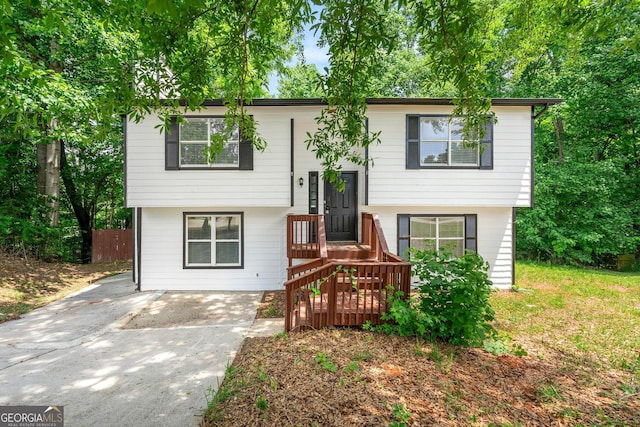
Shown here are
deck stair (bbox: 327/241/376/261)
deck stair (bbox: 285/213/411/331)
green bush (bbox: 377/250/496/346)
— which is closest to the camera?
green bush (bbox: 377/250/496/346)

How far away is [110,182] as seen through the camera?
1575 cm

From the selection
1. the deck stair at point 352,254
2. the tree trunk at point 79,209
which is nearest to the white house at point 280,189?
the deck stair at point 352,254

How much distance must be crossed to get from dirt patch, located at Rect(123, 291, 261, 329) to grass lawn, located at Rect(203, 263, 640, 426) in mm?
1619

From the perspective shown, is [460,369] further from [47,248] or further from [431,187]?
[47,248]

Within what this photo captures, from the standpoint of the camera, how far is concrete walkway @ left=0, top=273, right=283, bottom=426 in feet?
10.1

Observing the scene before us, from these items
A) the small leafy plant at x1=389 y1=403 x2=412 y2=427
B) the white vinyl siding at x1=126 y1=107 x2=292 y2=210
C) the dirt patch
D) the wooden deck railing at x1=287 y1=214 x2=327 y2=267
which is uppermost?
the white vinyl siding at x1=126 y1=107 x2=292 y2=210

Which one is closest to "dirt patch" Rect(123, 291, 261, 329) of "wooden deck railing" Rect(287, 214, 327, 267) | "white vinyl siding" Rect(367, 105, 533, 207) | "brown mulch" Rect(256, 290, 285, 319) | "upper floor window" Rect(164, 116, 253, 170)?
"brown mulch" Rect(256, 290, 285, 319)

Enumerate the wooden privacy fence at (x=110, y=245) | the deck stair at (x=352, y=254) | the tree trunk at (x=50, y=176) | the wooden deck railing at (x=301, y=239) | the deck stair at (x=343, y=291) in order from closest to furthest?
the deck stair at (x=343, y=291), the deck stair at (x=352, y=254), the wooden deck railing at (x=301, y=239), the tree trunk at (x=50, y=176), the wooden privacy fence at (x=110, y=245)

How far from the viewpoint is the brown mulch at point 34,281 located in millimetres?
6805

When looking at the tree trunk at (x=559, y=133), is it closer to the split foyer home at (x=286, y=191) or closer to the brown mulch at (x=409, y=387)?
the split foyer home at (x=286, y=191)

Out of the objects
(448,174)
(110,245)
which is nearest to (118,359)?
(448,174)

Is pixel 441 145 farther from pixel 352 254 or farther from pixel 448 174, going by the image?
pixel 352 254

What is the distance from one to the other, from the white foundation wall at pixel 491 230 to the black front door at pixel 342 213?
0.85 meters

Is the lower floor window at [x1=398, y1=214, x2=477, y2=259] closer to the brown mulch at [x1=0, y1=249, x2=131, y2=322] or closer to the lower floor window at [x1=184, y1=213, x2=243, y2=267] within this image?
the lower floor window at [x1=184, y1=213, x2=243, y2=267]
